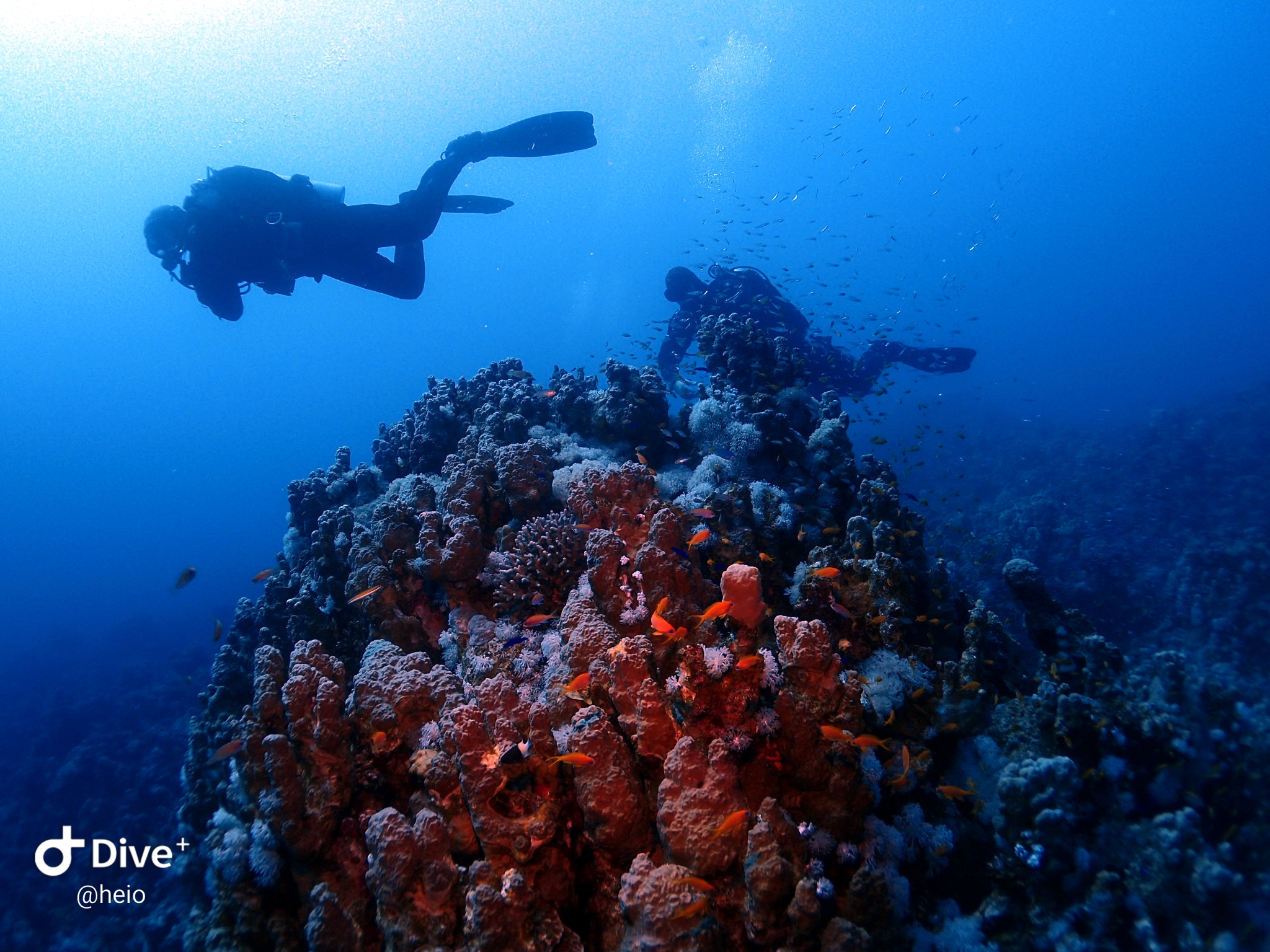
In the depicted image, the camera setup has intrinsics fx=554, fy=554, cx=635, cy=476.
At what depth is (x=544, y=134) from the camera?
14242 mm

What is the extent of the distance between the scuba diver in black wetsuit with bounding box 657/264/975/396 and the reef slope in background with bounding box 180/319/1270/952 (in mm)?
9657

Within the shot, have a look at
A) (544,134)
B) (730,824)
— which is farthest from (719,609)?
(544,134)

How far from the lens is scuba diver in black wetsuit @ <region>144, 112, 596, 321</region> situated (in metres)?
10.4

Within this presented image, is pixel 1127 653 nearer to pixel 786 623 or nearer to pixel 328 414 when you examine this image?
pixel 786 623

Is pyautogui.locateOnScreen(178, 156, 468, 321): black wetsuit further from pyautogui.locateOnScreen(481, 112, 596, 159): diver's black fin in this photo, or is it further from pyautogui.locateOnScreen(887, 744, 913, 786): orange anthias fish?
pyautogui.locateOnScreen(887, 744, 913, 786): orange anthias fish

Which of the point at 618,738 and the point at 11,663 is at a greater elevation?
the point at 11,663

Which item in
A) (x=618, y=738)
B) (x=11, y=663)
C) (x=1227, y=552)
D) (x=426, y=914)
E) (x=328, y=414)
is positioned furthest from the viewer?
(x=328, y=414)

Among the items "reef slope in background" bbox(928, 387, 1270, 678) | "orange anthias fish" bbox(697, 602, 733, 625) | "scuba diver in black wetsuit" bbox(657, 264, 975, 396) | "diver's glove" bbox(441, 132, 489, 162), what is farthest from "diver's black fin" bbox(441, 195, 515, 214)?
"orange anthias fish" bbox(697, 602, 733, 625)

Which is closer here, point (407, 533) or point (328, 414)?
point (407, 533)

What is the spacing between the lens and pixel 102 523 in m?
80.9

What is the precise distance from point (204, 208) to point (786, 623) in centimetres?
1275

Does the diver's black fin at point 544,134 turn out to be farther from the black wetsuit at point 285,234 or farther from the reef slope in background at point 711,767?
the reef slope in background at point 711,767

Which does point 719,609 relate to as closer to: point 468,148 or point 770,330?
point 770,330

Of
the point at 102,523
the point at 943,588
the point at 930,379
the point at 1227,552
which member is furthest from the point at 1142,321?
the point at 102,523
